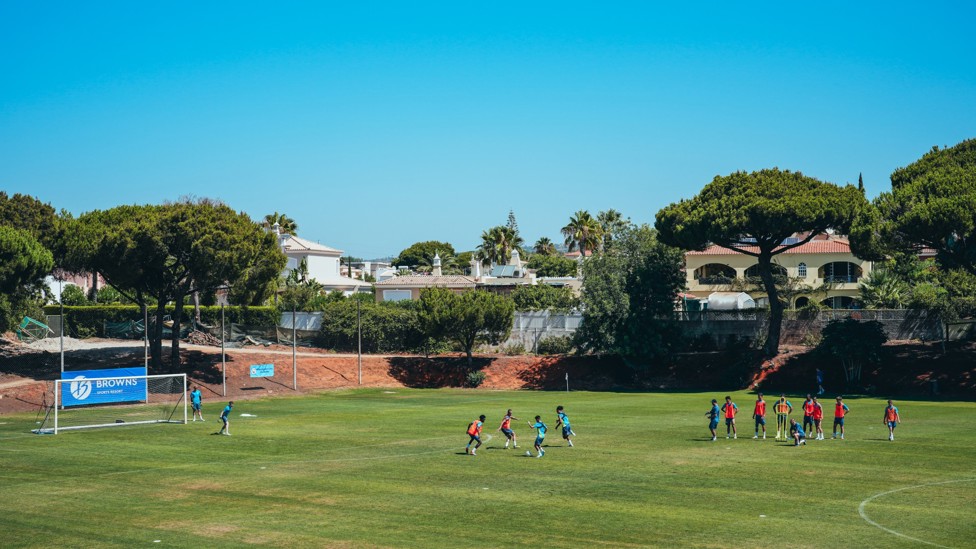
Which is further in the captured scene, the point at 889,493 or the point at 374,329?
the point at 374,329

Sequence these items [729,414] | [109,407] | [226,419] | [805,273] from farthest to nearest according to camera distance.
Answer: [805,273] → [109,407] → [226,419] → [729,414]

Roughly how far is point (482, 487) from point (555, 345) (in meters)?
54.7

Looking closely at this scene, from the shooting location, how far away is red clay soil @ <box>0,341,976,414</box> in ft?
215

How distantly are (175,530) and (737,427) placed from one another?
28.4 metres

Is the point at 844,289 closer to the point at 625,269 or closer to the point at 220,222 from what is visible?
the point at 625,269

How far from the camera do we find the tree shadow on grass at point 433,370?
262 feet

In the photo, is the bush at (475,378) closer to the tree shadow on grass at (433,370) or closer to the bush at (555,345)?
the tree shadow on grass at (433,370)

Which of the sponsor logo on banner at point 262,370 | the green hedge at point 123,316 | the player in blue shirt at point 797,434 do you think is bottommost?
the player in blue shirt at point 797,434

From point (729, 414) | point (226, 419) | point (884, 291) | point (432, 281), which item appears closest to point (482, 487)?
point (729, 414)

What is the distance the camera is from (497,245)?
500 feet

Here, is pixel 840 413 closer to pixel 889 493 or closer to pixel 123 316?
pixel 889 493

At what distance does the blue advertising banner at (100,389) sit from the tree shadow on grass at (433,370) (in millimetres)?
27954

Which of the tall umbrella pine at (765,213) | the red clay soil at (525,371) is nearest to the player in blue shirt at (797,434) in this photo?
the red clay soil at (525,371)

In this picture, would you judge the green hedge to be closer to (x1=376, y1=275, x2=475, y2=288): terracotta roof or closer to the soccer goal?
(x1=376, y1=275, x2=475, y2=288): terracotta roof
